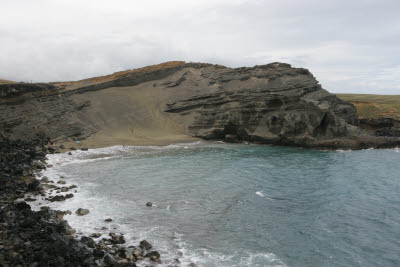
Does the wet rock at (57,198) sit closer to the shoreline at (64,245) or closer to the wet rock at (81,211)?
the shoreline at (64,245)

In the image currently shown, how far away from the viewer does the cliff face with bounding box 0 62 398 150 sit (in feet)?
131

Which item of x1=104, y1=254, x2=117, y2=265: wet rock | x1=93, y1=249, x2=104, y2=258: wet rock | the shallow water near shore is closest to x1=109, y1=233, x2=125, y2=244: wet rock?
the shallow water near shore

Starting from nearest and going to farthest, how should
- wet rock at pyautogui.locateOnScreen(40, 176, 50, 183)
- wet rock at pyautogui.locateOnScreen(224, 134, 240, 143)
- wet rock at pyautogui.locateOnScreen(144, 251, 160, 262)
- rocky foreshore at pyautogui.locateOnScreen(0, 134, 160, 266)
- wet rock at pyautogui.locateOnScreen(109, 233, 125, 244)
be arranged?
rocky foreshore at pyautogui.locateOnScreen(0, 134, 160, 266) → wet rock at pyautogui.locateOnScreen(144, 251, 160, 262) → wet rock at pyautogui.locateOnScreen(109, 233, 125, 244) → wet rock at pyautogui.locateOnScreen(40, 176, 50, 183) → wet rock at pyautogui.locateOnScreen(224, 134, 240, 143)

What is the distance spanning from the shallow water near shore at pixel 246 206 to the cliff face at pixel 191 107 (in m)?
10.3

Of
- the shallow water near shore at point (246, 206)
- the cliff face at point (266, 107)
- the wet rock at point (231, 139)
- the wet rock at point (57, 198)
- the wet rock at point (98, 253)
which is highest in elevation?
the cliff face at point (266, 107)

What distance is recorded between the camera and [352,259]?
37.5ft

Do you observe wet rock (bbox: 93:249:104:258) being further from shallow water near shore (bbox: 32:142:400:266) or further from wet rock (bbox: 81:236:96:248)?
shallow water near shore (bbox: 32:142:400:266)

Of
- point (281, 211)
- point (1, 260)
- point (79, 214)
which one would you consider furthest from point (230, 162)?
point (1, 260)

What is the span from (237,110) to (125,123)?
17854mm

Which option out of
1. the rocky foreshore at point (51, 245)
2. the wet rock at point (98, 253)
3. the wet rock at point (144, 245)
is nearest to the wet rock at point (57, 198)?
the rocky foreshore at point (51, 245)

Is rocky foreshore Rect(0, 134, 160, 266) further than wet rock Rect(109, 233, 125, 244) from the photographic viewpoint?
No

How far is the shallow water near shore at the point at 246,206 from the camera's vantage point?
12070mm

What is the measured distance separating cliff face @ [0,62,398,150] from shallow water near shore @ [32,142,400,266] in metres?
10.3

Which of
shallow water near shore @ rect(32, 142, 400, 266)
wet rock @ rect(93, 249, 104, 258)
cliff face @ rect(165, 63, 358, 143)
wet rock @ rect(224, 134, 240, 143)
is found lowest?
shallow water near shore @ rect(32, 142, 400, 266)
